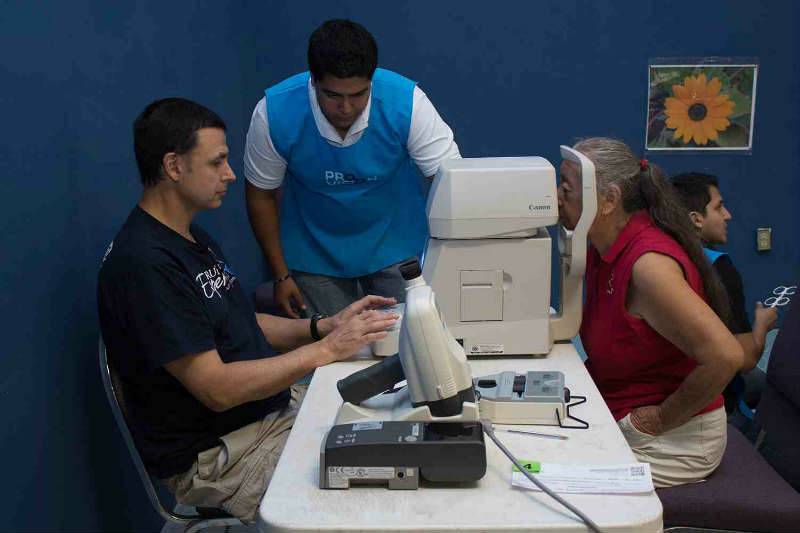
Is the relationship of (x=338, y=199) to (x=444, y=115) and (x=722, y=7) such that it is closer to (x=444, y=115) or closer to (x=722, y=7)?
(x=444, y=115)

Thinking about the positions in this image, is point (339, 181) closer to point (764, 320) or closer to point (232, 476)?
point (232, 476)

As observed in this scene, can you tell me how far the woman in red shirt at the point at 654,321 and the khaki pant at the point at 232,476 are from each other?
79 cm

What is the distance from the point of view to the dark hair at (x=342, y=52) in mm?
→ 2113

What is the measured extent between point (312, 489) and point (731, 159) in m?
3.03

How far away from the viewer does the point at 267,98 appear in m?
2.41

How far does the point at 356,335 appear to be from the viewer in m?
1.84

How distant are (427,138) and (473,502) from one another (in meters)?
1.37

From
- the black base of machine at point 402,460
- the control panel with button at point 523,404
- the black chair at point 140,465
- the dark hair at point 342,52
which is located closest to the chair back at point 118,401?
the black chair at point 140,465

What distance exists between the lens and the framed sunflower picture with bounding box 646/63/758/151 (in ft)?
12.1

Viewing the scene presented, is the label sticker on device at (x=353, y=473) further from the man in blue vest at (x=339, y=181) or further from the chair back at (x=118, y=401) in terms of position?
the man in blue vest at (x=339, y=181)

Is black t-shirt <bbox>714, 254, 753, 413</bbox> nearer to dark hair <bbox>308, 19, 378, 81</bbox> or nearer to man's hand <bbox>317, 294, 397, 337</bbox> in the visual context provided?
man's hand <bbox>317, 294, 397, 337</bbox>

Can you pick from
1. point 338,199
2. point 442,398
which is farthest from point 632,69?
point 442,398

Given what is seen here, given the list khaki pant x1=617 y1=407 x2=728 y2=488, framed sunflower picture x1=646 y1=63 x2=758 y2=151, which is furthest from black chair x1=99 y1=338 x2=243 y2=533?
framed sunflower picture x1=646 y1=63 x2=758 y2=151

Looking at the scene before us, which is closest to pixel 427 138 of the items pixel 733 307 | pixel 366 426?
pixel 733 307
